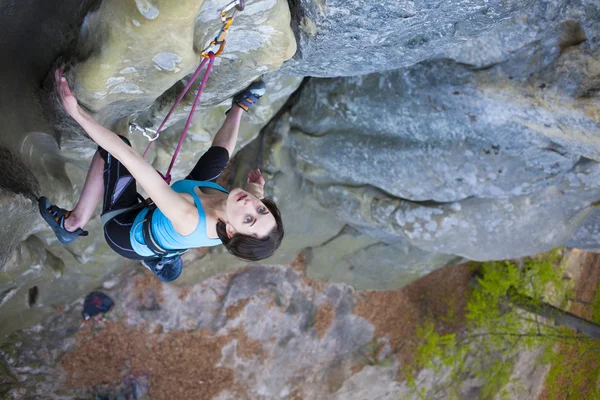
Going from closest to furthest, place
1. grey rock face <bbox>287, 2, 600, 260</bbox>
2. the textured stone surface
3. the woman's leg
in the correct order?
1. the textured stone surface
2. the woman's leg
3. grey rock face <bbox>287, 2, 600, 260</bbox>

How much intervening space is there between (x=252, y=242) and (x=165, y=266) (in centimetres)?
118

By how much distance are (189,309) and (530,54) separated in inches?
208

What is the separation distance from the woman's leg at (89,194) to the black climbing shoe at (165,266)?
0.54 m

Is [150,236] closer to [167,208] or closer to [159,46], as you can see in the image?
[167,208]

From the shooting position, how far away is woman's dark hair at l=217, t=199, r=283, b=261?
8.49 feet

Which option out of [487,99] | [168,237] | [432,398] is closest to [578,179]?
[487,99]

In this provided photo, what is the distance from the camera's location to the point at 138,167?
2.43m

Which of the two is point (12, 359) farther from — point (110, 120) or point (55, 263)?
point (110, 120)

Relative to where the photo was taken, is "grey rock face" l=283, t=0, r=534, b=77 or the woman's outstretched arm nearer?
the woman's outstretched arm

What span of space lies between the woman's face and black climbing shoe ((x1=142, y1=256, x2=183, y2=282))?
3.28 feet

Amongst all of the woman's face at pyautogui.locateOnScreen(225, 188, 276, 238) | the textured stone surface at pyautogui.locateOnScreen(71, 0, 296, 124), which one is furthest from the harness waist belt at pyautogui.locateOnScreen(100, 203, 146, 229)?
the woman's face at pyautogui.locateOnScreen(225, 188, 276, 238)

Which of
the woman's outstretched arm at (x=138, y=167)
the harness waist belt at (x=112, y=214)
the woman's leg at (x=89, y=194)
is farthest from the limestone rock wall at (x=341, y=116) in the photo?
the harness waist belt at (x=112, y=214)

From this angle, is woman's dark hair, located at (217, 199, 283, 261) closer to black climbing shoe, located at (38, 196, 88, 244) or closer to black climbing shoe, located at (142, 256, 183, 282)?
black climbing shoe, located at (142, 256, 183, 282)

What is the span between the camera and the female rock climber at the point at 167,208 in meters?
2.50
